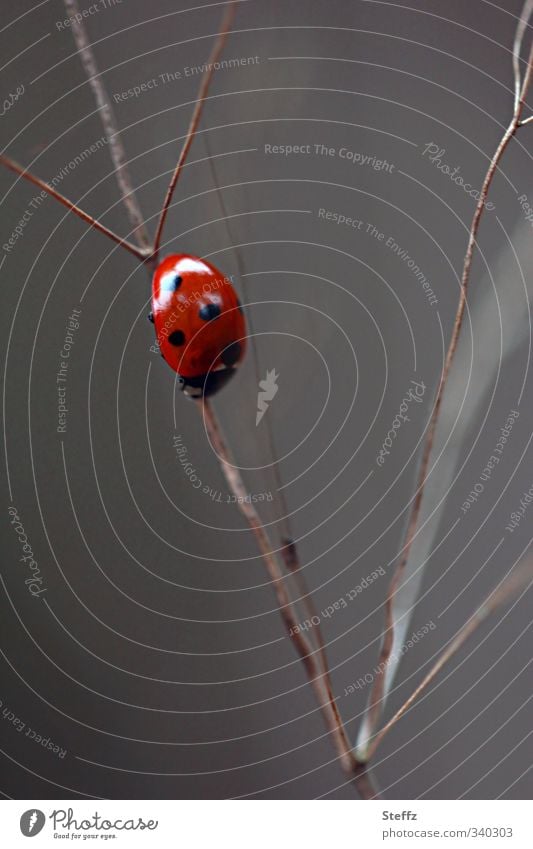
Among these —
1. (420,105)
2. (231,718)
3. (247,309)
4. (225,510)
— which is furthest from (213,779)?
(420,105)

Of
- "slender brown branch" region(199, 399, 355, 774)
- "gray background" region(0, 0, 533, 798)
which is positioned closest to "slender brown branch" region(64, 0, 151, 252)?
"gray background" region(0, 0, 533, 798)

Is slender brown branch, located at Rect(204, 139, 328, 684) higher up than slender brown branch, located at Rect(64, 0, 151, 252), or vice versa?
slender brown branch, located at Rect(64, 0, 151, 252)

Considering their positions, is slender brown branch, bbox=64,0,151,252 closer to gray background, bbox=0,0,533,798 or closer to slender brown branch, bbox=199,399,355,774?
gray background, bbox=0,0,533,798

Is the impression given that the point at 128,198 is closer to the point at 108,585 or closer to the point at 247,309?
the point at 247,309

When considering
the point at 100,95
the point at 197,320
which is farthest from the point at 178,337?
the point at 100,95

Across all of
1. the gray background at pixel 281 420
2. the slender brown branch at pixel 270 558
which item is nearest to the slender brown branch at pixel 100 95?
the gray background at pixel 281 420

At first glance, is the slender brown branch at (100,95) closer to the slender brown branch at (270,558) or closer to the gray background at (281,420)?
the gray background at (281,420)
